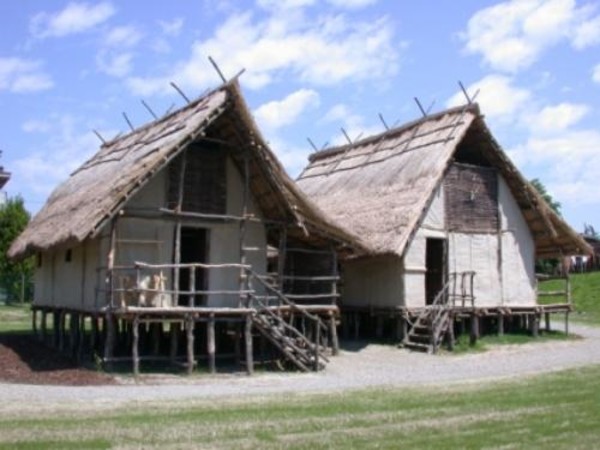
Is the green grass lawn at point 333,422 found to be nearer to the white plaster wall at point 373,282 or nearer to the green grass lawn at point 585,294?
the white plaster wall at point 373,282

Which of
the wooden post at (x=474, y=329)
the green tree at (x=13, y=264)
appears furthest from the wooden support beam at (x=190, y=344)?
the green tree at (x=13, y=264)

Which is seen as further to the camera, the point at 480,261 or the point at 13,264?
the point at 13,264

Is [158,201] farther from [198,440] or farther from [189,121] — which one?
A: [198,440]

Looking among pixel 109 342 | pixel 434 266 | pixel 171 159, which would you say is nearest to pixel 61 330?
pixel 109 342

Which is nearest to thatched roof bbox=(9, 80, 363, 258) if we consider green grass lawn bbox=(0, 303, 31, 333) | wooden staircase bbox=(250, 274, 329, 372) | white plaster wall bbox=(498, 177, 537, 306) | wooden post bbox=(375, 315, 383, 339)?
wooden staircase bbox=(250, 274, 329, 372)

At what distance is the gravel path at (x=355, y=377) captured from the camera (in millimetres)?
14383

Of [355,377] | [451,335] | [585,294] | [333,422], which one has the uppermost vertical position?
Result: [585,294]

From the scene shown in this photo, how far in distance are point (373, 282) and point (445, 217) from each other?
3.32m

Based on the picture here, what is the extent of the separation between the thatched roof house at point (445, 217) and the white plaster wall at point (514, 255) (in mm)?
36

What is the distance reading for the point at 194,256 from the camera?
24.2 m

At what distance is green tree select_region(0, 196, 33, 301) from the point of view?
42.0 m

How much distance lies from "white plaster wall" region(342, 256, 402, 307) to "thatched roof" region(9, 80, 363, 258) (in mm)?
3866

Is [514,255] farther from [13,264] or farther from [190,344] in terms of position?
[13,264]

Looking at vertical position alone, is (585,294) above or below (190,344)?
above
